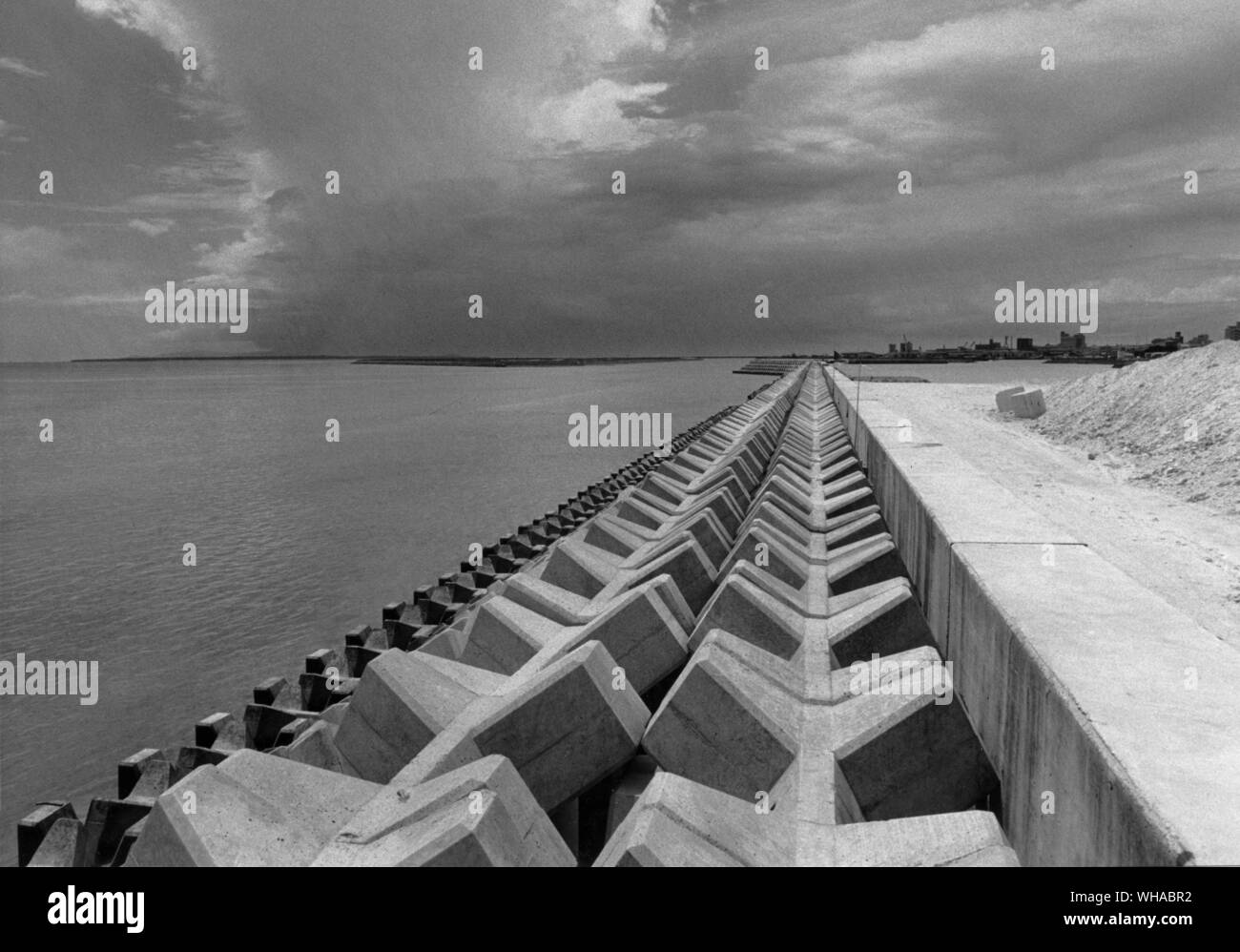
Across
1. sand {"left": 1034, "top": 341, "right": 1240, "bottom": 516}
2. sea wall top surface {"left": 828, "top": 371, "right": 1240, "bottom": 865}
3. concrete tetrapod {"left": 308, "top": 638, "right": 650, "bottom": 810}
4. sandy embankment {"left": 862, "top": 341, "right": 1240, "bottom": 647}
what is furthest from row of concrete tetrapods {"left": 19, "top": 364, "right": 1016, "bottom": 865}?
sand {"left": 1034, "top": 341, "right": 1240, "bottom": 516}

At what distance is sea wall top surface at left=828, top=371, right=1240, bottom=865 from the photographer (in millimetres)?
1985

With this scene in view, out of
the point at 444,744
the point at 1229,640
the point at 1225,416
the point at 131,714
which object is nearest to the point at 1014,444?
the point at 1225,416

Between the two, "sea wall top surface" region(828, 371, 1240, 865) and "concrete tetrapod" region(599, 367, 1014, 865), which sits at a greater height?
"sea wall top surface" region(828, 371, 1240, 865)

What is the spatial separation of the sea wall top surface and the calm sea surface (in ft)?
22.0

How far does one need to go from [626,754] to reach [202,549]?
17.6 m

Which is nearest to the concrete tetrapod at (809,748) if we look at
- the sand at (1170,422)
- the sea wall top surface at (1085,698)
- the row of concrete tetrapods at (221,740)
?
the sea wall top surface at (1085,698)

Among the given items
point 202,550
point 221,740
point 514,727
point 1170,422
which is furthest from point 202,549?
point 1170,422

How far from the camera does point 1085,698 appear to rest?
96.8 inches

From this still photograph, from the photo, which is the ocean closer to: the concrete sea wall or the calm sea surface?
the calm sea surface

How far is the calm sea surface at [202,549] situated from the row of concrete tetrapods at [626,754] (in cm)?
445

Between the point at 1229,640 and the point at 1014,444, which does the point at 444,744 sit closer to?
the point at 1229,640

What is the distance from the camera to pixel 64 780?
327 inches
